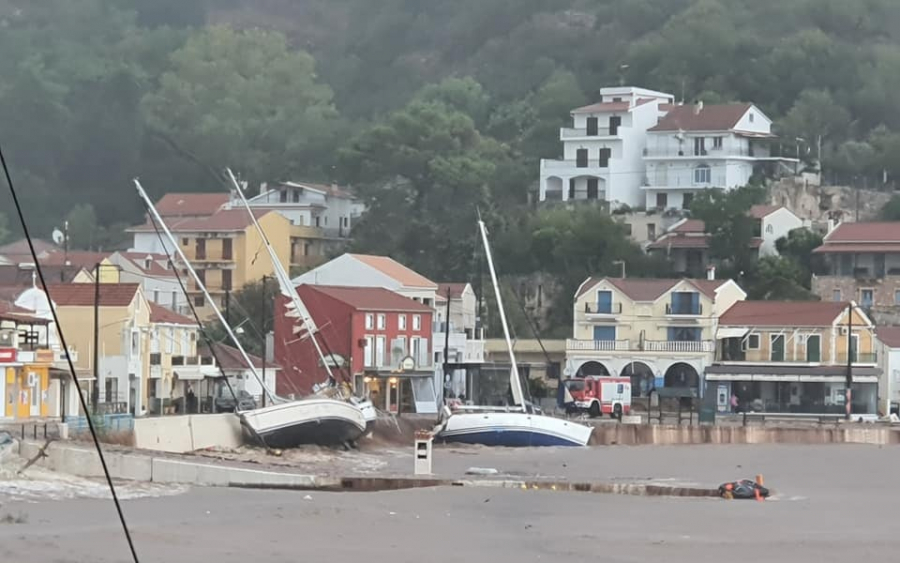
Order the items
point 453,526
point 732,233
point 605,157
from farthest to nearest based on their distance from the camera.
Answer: point 605,157 → point 732,233 → point 453,526

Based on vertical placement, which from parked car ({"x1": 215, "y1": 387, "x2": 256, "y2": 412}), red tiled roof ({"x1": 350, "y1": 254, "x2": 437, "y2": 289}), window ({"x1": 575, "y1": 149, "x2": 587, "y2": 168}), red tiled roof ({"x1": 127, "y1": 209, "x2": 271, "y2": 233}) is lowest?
parked car ({"x1": 215, "y1": 387, "x2": 256, "y2": 412})

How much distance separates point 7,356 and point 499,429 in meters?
13.9

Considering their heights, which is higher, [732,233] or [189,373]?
[732,233]

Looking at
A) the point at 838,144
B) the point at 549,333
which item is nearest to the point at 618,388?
the point at 549,333

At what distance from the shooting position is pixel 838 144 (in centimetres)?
12444

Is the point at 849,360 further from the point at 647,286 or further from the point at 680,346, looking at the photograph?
the point at 647,286

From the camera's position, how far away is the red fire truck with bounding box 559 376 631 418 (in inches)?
3255

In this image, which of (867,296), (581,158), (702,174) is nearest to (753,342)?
(867,296)

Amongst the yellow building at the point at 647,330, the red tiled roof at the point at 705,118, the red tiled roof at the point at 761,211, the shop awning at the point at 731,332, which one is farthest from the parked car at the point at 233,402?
the red tiled roof at the point at 705,118

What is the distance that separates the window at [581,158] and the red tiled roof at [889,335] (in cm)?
2578

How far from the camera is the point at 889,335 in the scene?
9281cm

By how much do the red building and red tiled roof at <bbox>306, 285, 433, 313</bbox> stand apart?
0.03 metres

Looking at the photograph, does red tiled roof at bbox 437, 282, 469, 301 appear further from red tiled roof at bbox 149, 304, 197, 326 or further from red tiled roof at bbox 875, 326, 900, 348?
red tiled roof at bbox 149, 304, 197, 326

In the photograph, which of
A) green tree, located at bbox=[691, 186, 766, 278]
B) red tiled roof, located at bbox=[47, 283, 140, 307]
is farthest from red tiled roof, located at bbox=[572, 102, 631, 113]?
red tiled roof, located at bbox=[47, 283, 140, 307]
